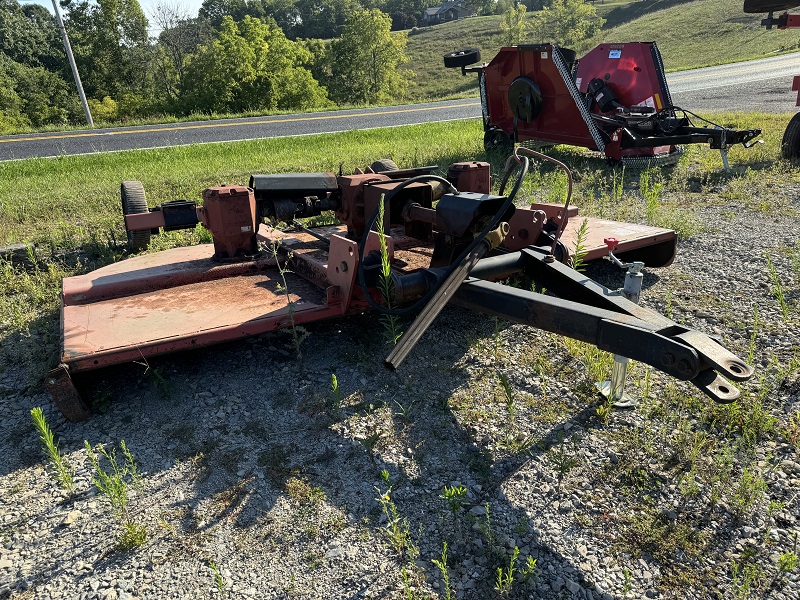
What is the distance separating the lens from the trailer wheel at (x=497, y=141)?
30.3 ft

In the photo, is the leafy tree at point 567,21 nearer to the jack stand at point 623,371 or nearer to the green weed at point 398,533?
the jack stand at point 623,371

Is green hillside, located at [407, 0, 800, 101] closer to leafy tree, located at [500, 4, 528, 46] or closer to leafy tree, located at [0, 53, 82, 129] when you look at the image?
leafy tree, located at [500, 4, 528, 46]

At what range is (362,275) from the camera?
3041mm

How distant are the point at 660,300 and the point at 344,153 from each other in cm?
736

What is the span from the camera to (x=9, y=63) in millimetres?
40438

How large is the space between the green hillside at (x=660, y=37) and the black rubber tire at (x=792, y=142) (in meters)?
24.9

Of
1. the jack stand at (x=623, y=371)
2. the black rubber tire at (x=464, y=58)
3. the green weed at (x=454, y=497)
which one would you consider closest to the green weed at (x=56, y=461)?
the green weed at (x=454, y=497)

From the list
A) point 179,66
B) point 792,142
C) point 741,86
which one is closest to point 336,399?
point 792,142

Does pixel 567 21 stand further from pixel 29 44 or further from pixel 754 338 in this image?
pixel 754 338

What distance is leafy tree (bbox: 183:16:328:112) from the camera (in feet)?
98.7

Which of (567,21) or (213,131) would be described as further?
(567,21)

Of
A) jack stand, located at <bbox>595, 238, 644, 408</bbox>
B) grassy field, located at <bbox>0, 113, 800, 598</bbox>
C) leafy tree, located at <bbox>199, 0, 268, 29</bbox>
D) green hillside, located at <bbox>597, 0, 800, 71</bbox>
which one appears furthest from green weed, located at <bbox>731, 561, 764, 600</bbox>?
leafy tree, located at <bbox>199, 0, 268, 29</bbox>

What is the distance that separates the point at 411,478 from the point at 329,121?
691 inches

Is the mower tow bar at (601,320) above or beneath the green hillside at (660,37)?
beneath
